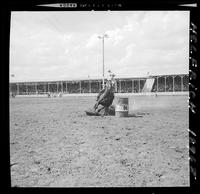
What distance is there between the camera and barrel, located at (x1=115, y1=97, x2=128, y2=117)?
4904mm

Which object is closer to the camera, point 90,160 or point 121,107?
point 90,160

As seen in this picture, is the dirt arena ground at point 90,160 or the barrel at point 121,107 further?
the barrel at point 121,107

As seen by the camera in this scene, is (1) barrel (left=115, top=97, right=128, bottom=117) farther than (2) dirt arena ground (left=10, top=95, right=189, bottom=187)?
Yes

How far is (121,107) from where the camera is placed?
513 centimetres

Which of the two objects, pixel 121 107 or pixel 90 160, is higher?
pixel 121 107

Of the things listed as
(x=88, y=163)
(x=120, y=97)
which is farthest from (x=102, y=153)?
(x=120, y=97)

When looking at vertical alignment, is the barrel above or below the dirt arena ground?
above

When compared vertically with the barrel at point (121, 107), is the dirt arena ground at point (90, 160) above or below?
below

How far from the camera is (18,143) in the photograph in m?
2.48

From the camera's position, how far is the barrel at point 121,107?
4904 millimetres
